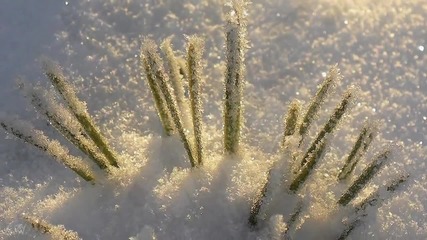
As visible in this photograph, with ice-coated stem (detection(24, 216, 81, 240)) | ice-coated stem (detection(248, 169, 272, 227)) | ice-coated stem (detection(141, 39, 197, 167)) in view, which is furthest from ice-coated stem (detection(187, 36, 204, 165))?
ice-coated stem (detection(24, 216, 81, 240))

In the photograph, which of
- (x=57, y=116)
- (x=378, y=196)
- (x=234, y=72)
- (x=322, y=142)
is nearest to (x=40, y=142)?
(x=57, y=116)

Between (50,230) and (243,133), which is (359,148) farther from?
(50,230)

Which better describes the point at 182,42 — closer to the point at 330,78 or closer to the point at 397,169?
the point at 330,78

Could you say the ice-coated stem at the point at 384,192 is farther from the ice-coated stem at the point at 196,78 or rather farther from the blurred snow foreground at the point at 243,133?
the ice-coated stem at the point at 196,78

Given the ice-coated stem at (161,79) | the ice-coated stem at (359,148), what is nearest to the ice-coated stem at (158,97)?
the ice-coated stem at (161,79)

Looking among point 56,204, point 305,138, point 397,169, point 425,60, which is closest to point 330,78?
point 305,138

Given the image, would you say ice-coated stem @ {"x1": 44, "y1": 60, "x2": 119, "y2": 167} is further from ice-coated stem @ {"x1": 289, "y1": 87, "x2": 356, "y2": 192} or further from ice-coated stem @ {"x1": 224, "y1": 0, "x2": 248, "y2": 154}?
ice-coated stem @ {"x1": 289, "y1": 87, "x2": 356, "y2": 192}
